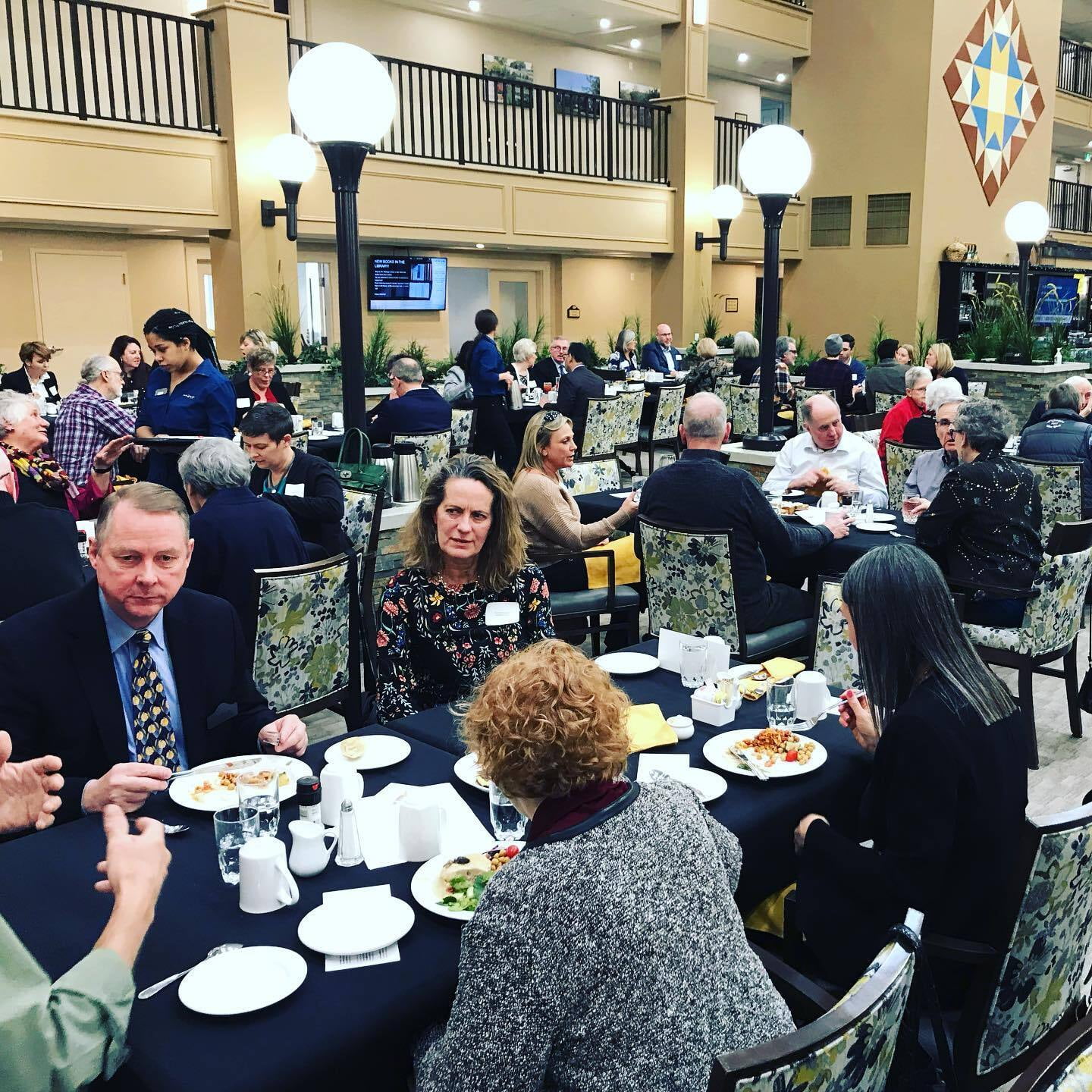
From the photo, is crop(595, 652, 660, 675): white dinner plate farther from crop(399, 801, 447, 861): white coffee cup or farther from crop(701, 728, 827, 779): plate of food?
crop(399, 801, 447, 861): white coffee cup

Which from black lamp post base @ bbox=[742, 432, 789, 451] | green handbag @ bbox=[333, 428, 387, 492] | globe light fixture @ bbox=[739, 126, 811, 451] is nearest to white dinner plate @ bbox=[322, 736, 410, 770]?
green handbag @ bbox=[333, 428, 387, 492]

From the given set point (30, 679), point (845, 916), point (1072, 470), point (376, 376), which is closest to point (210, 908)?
point (30, 679)

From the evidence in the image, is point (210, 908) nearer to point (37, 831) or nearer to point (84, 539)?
point (37, 831)

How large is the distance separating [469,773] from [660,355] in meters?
10.8

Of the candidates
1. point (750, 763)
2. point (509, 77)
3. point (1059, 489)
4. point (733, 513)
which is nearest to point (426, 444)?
point (733, 513)

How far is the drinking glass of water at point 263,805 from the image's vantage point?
208 cm

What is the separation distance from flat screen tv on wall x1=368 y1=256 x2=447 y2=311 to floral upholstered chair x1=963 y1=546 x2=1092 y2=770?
32.2 feet

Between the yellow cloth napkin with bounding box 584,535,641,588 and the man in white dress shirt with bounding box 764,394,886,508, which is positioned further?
the man in white dress shirt with bounding box 764,394,886,508

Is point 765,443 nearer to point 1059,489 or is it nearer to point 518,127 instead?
point 1059,489

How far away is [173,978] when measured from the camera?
165cm

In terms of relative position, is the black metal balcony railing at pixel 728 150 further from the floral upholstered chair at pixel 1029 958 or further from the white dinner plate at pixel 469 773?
the floral upholstered chair at pixel 1029 958

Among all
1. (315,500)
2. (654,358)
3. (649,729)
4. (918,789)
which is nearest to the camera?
(918,789)

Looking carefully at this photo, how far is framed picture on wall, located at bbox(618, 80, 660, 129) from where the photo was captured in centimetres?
1391

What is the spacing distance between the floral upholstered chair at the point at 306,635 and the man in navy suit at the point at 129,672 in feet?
2.78
